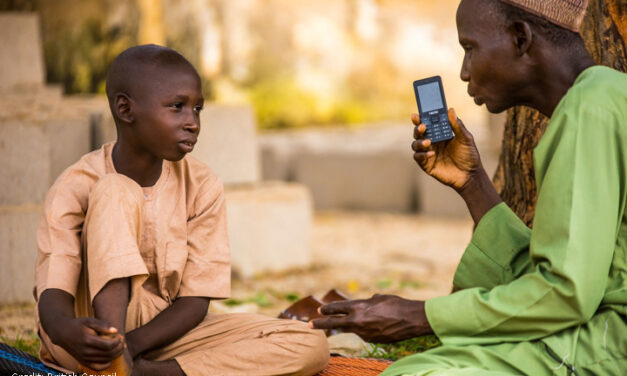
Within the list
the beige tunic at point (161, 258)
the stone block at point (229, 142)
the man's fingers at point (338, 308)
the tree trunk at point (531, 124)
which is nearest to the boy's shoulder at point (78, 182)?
the beige tunic at point (161, 258)

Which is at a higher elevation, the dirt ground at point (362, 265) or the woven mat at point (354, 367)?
the woven mat at point (354, 367)

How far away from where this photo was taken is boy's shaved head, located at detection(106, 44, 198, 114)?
9.87ft

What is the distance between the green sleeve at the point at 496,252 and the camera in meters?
2.68

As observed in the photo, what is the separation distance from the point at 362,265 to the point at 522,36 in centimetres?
507

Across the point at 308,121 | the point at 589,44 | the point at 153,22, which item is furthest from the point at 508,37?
the point at 308,121

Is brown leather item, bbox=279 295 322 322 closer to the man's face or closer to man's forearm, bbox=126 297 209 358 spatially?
man's forearm, bbox=126 297 209 358

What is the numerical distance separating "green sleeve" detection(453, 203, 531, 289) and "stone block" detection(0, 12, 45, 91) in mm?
5062

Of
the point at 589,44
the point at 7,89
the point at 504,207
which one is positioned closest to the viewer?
the point at 504,207

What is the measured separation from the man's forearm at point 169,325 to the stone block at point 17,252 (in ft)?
7.84

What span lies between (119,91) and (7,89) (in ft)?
13.5

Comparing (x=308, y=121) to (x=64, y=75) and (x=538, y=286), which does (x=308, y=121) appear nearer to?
(x=64, y=75)

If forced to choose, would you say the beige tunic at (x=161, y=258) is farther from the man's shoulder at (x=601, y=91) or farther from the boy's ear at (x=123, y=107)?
the man's shoulder at (x=601, y=91)

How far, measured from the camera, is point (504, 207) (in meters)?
2.79

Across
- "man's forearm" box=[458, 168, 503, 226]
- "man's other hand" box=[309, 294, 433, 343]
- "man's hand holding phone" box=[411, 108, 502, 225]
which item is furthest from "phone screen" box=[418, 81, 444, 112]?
"man's other hand" box=[309, 294, 433, 343]
